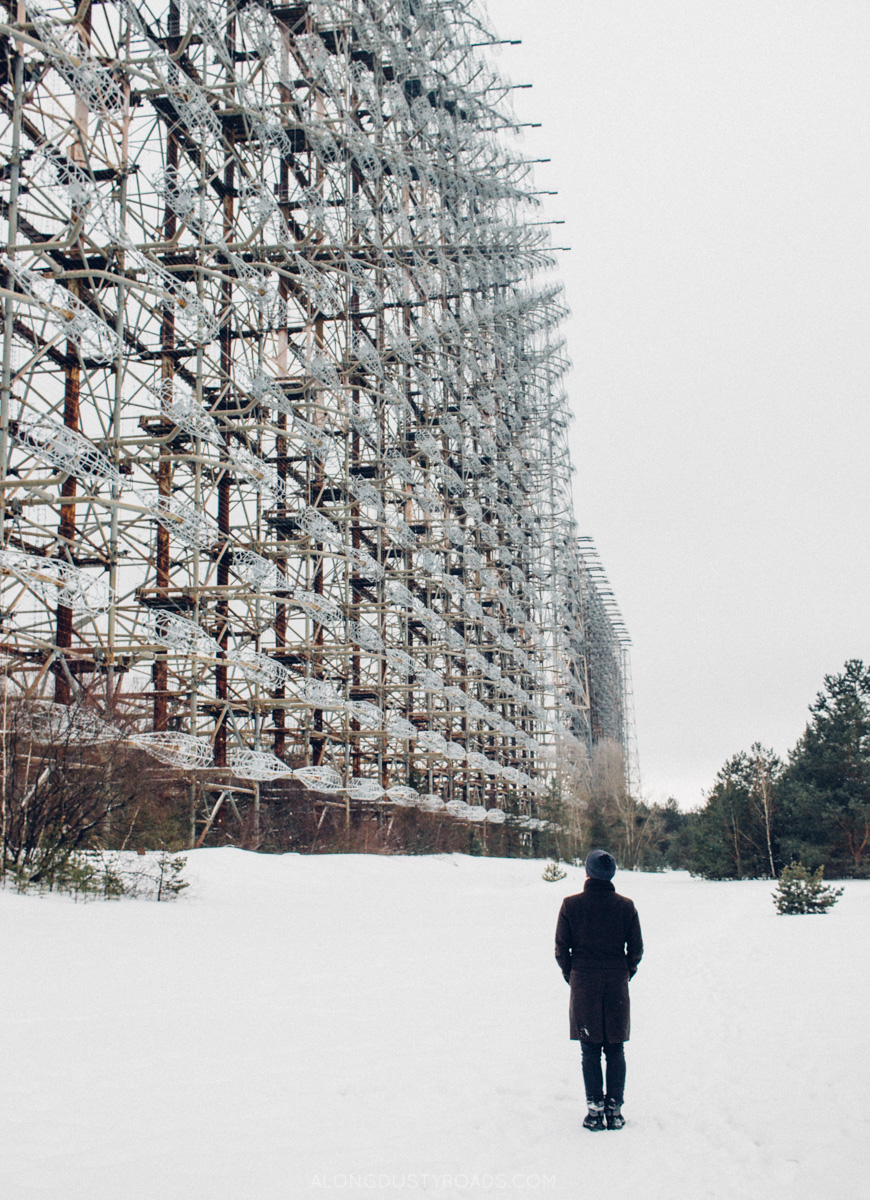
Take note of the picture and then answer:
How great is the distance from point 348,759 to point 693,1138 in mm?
25374

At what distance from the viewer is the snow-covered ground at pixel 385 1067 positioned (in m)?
5.07

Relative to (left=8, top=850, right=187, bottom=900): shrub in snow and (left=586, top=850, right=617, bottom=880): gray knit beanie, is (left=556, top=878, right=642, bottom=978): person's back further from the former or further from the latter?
(left=8, top=850, right=187, bottom=900): shrub in snow

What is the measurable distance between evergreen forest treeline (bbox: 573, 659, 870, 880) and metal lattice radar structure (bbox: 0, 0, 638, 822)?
28.5 ft

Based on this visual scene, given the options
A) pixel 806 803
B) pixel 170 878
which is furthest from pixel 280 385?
pixel 806 803

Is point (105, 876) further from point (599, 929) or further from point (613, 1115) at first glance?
point (613, 1115)

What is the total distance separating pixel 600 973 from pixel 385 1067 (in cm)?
182

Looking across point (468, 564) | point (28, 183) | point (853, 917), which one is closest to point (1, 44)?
point (28, 183)

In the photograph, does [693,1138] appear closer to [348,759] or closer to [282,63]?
[348,759]

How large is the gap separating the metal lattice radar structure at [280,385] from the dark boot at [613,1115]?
41.0ft

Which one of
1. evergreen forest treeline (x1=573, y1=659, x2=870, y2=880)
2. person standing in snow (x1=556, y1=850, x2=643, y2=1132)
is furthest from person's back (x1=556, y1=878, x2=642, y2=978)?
evergreen forest treeline (x1=573, y1=659, x2=870, y2=880)

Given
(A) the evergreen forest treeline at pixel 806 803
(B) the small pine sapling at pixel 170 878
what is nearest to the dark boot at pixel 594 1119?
(B) the small pine sapling at pixel 170 878

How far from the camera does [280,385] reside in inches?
1145

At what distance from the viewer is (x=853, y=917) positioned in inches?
811

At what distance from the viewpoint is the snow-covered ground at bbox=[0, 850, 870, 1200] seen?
5070 millimetres
